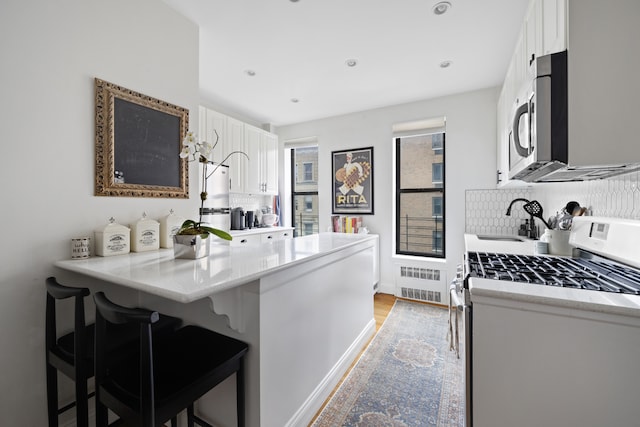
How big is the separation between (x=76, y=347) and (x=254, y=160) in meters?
3.23

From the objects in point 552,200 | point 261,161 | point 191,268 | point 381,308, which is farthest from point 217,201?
point 552,200

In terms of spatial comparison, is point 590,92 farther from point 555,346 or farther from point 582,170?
point 555,346

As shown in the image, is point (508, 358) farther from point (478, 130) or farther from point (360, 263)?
point (478, 130)

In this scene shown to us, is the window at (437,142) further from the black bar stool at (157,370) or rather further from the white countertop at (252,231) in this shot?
the black bar stool at (157,370)

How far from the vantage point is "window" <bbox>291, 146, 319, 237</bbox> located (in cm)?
460

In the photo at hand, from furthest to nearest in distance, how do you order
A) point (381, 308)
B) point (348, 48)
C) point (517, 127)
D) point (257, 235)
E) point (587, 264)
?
point (257, 235)
point (381, 308)
point (348, 48)
point (587, 264)
point (517, 127)

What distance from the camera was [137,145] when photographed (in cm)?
174

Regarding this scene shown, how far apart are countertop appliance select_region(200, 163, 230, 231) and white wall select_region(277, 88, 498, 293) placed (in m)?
1.59

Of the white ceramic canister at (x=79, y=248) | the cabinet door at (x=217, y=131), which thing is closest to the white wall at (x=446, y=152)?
the cabinet door at (x=217, y=131)

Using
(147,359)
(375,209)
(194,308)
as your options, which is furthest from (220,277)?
(375,209)

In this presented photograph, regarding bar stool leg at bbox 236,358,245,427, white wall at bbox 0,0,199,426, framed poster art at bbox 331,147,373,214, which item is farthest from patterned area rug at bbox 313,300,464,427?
framed poster art at bbox 331,147,373,214

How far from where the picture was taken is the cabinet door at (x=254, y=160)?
153 inches

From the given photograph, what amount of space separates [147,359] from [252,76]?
2861 mm

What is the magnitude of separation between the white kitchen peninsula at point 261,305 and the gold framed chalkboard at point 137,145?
501 mm
